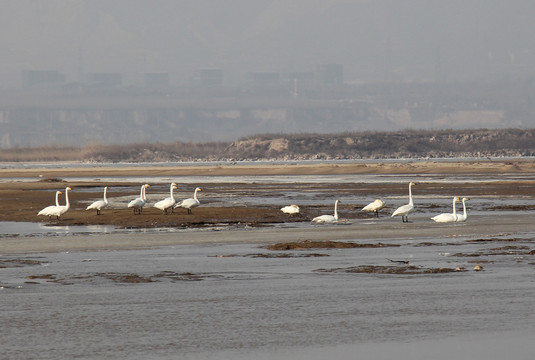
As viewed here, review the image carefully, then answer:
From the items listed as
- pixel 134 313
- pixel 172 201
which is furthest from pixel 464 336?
pixel 172 201

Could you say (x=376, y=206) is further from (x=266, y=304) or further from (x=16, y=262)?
(x=266, y=304)

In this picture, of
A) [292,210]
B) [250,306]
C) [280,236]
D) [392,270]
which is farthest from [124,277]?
[292,210]

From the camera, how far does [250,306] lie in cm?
1711

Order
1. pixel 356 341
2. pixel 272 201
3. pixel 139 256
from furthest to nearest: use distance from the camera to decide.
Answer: pixel 272 201 → pixel 139 256 → pixel 356 341

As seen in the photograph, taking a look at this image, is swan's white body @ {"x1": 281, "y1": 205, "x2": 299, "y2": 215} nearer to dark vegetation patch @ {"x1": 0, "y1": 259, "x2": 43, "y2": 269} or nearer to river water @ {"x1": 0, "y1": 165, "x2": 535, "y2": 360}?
river water @ {"x1": 0, "y1": 165, "x2": 535, "y2": 360}

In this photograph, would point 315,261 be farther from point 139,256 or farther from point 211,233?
point 211,233

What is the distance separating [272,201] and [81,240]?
19982 millimetres

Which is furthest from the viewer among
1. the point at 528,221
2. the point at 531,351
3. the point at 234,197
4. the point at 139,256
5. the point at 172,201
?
the point at 234,197

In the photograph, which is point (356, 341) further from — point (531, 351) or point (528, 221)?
point (528, 221)

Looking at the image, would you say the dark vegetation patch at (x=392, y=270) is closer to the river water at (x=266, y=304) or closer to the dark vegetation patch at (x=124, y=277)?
the river water at (x=266, y=304)

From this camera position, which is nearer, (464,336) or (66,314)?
(464,336)

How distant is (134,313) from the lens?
54.1 feet

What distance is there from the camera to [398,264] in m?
22.3

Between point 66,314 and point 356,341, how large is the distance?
532 cm
